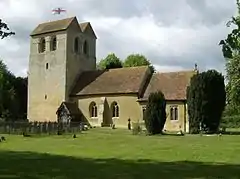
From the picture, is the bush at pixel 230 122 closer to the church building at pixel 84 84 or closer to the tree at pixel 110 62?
the church building at pixel 84 84

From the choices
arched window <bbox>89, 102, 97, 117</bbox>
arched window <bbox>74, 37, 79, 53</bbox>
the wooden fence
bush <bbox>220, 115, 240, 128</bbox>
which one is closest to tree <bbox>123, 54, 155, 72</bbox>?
arched window <bbox>74, 37, 79, 53</bbox>

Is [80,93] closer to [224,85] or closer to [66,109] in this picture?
[66,109]

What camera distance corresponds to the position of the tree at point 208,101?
42.4 meters

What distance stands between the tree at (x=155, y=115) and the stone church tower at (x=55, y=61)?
22.4 metres

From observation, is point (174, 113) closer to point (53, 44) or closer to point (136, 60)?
point (53, 44)

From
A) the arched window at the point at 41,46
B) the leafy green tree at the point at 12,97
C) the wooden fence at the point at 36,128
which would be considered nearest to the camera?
the wooden fence at the point at 36,128

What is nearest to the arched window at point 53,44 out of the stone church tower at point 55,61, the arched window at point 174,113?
the stone church tower at point 55,61

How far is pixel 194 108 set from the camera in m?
43.2

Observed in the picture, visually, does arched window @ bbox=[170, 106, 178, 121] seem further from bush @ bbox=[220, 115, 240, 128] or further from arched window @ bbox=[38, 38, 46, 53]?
arched window @ bbox=[38, 38, 46, 53]

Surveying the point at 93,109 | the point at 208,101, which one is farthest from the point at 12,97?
the point at 208,101

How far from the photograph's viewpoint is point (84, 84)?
6175 centimetres

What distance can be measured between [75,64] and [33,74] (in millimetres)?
7175

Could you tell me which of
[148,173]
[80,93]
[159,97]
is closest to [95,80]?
[80,93]

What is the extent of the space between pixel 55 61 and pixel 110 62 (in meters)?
21.9
